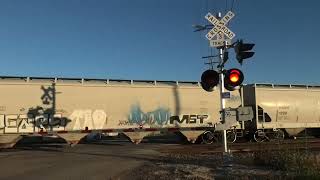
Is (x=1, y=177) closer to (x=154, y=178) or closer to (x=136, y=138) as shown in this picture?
(x=154, y=178)

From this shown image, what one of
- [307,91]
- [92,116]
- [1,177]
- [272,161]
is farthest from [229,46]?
[307,91]

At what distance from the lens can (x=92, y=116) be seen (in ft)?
97.8

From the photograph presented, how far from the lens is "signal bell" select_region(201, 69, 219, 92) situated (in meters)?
14.0

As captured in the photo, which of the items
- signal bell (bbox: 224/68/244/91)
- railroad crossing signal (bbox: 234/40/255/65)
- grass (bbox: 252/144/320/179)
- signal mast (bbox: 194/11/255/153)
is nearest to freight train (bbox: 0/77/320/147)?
grass (bbox: 252/144/320/179)

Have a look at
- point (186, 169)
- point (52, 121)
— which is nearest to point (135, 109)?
point (52, 121)

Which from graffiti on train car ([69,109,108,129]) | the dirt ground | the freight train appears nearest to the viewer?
the dirt ground

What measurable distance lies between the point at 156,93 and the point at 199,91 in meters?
2.86

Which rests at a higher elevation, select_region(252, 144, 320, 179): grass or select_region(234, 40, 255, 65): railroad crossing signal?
select_region(234, 40, 255, 65): railroad crossing signal

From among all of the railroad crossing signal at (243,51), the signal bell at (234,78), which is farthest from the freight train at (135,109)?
the signal bell at (234,78)

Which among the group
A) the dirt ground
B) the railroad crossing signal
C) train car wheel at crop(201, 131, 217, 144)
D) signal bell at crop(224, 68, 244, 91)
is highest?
the railroad crossing signal

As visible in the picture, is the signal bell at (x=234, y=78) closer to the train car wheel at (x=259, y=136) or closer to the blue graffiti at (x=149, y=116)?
the blue graffiti at (x=149, y=116)

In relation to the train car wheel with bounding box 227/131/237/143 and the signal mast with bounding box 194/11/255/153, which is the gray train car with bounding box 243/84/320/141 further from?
the signal mast with bounding box 194/11/255/153

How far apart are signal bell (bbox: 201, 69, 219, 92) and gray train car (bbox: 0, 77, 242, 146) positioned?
16425 millimetres

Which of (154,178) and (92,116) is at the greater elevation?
(92,116)
